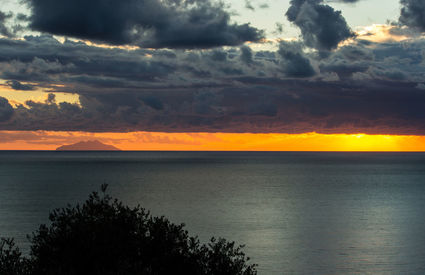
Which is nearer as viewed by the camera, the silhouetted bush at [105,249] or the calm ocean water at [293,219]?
the silhouetted bush at [105,249]

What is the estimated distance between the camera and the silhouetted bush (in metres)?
27.8

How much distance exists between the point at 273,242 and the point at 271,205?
42254mm

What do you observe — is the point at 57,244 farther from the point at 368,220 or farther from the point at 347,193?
the point at 347,193

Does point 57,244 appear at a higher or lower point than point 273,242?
higher

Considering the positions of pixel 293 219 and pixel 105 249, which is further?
pixel 293 219

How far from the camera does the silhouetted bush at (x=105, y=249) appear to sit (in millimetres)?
27828

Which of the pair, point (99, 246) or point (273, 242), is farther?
point (273, 242)

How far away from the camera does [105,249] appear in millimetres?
28156

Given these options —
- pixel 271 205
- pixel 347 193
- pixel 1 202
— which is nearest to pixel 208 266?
pixel 271 205

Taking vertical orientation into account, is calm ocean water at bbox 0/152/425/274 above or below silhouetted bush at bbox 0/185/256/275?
below

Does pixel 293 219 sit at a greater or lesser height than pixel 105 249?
lesser

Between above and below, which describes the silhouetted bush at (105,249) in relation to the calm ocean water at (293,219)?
above

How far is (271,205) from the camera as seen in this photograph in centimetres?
10525

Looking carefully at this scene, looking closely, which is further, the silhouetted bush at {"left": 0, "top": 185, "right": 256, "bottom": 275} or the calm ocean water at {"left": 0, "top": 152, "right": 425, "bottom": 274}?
the calm ocean water at {"left": 0, "top": 152, "right": 425, "bottom": 274}
